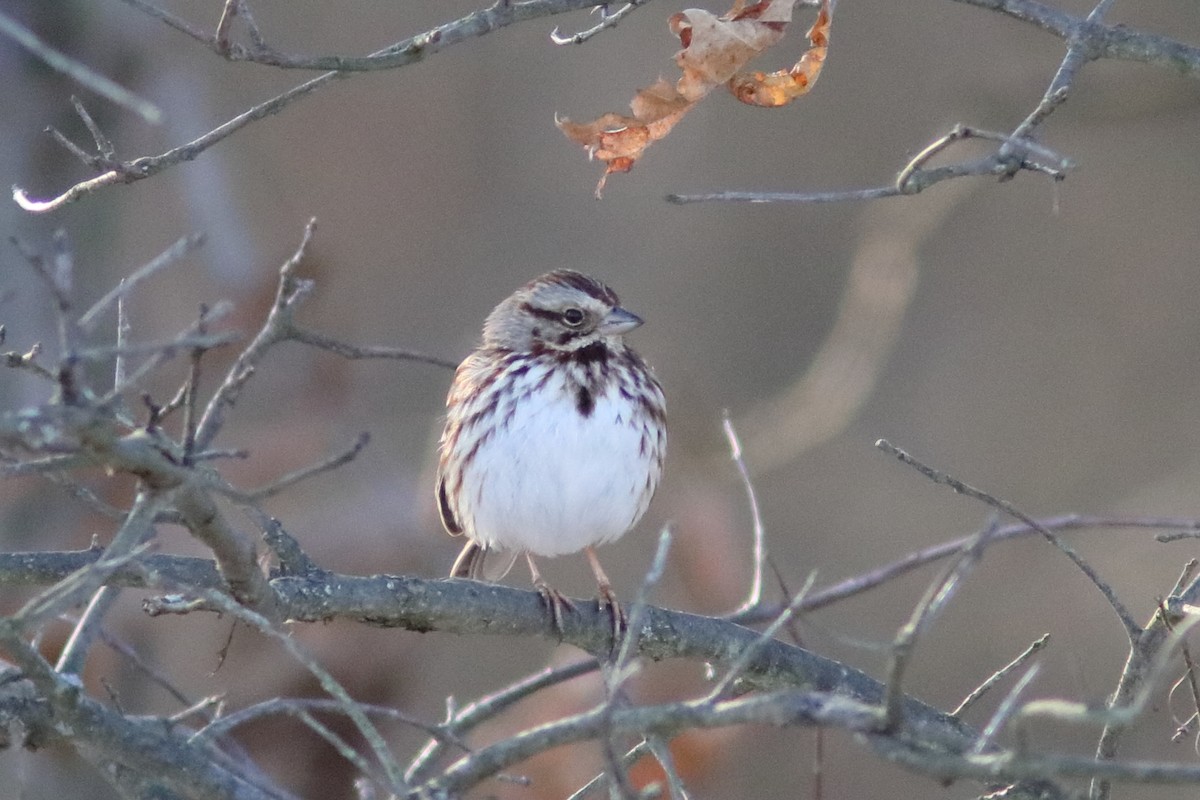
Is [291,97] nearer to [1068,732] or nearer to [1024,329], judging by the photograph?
[1068,732]

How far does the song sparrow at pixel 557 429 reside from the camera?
5.30 m

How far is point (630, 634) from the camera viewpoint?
9.33 ft

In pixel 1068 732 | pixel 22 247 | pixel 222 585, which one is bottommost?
pixel 1068 732

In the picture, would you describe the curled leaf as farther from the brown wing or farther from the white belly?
the brown wing

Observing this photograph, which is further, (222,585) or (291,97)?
(222,585)

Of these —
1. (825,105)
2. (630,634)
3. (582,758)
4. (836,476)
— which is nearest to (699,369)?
(836,476)

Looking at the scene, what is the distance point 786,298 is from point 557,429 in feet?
20.9

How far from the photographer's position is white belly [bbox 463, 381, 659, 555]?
5.29 metres

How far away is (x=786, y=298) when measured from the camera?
11438mm

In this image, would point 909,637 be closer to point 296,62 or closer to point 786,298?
point 296,62

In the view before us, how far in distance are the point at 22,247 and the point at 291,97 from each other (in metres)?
1.15

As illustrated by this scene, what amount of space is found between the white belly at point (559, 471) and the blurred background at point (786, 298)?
228 centimetres

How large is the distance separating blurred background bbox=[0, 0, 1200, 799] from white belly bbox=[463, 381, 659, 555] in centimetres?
228

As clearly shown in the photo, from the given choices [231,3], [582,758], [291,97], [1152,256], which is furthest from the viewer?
[1152,256]
